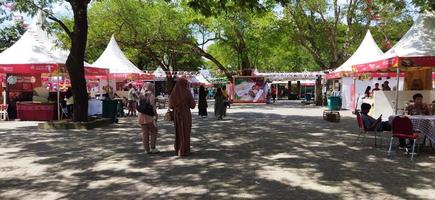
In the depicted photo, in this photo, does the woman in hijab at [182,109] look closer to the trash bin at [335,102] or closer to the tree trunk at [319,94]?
the trash bin at [335,102]

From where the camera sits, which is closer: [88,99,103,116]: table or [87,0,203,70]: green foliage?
[88,99,103,116]: table

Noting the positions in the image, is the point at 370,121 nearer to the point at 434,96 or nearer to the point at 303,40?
the point at 434,96

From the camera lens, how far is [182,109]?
34.7ft

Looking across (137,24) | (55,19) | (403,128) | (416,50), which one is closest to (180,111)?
(403,128)

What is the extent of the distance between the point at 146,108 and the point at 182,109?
81 centimetres

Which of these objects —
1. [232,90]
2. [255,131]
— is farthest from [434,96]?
[232,90]

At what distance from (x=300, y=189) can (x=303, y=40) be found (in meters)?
31.8

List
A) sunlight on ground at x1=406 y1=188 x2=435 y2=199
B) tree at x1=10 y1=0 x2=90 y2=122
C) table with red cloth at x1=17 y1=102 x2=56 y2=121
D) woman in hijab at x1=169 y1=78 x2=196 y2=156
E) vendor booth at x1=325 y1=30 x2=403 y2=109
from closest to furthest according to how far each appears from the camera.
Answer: sunlight on ground at x1=406 y1=188 x2=435 y2=199, woman in hijab at x1=169 y1=78 x2=196 y2=156, tree at x1=10 y1=0 x2=90 y2=122, table with red cloth at x1=17 y1=102 x2=56 y2=121, vendor booth at x1=325 y1=30 x2=403 y2=109

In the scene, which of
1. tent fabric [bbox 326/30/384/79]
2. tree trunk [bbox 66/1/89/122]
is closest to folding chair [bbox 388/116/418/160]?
tree trunk [bbox 66/1/89/122]

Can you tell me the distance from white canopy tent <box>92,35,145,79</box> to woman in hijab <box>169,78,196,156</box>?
15.3 metres

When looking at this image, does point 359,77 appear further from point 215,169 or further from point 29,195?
point 29,195

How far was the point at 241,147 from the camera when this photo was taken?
11.9m

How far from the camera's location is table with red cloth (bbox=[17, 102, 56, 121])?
20.5m

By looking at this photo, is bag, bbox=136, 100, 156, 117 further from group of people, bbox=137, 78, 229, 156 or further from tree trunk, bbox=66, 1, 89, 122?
tree trunk, bbox=66, 1, 89, 122
